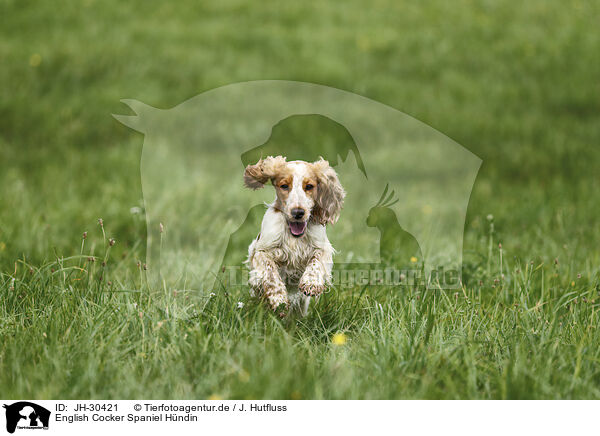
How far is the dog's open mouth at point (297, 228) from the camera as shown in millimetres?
2430

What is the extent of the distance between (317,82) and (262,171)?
7.01 m

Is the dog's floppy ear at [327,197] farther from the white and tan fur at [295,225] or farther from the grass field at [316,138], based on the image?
the grass field at [316,138]

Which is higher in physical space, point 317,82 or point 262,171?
point 317,82

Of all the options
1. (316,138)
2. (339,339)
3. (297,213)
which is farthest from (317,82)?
(297,213)

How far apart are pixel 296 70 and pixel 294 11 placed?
2.54 metres

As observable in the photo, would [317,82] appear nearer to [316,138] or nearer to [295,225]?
[316,138]

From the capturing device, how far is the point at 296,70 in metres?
9.66

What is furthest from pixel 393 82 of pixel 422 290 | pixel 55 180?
pixel 422 290

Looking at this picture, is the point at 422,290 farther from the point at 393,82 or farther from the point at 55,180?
the point at 393,82

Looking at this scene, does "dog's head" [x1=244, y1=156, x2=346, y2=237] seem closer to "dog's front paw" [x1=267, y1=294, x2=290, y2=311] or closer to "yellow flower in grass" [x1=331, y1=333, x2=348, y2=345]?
"dog's front paw" [x1=267, y1=294, x2=290, y2=311]

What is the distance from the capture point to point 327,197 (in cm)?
247
